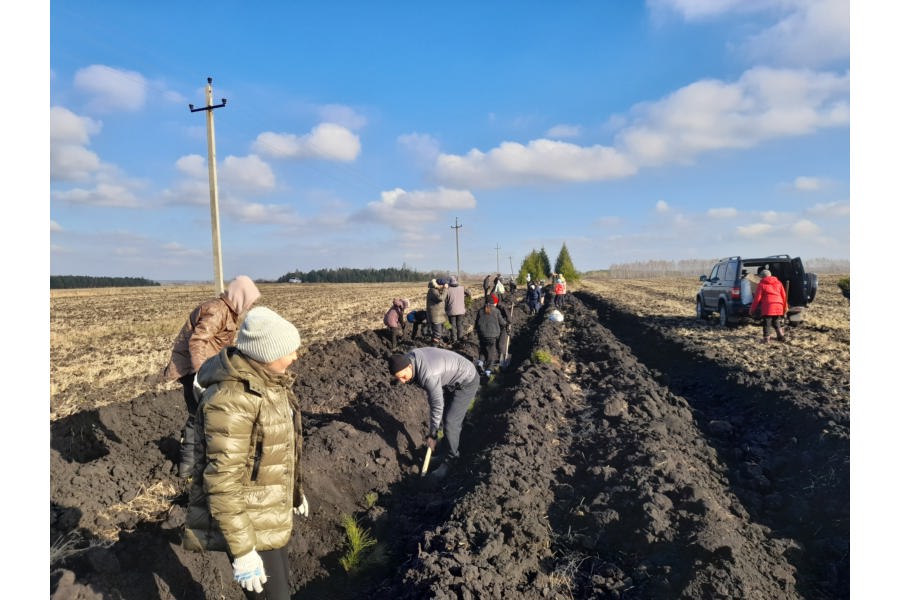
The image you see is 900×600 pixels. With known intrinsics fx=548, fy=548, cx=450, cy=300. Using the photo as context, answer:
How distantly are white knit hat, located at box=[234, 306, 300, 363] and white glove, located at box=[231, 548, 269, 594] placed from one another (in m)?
0.91

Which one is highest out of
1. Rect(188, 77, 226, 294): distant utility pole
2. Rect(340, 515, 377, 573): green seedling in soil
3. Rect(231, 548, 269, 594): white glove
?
Rect(188, 77, 226, 294): distant utility pole

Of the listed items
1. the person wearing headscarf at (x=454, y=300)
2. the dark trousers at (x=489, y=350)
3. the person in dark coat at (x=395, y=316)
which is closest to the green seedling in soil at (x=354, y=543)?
the dark trousers at (x=489, y=350)

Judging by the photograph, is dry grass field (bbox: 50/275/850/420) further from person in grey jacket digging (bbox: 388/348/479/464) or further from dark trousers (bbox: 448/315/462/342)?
person in grey jacket digging (bbox: 388/348/479/464)

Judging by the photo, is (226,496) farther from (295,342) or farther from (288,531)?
(295,342)

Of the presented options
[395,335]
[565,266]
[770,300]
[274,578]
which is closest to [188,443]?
[274,578]

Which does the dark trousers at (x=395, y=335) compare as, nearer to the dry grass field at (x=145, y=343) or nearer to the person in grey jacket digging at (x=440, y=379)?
the dry grass field at (x=145, y=343)

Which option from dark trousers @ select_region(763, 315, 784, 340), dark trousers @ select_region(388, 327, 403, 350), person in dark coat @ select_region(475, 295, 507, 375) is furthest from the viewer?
dark trousers @ select_region(388, 327, 403, 350)

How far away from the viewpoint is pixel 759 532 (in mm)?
4141

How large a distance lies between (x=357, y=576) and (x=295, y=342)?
2.38 meters

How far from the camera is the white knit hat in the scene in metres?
2.54

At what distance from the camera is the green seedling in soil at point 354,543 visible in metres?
4.15

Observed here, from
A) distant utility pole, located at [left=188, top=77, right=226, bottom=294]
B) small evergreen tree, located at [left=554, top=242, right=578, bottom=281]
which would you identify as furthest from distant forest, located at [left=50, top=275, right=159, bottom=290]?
distant utility pole, located at [left=188, top=77, right=226, bottom=294]

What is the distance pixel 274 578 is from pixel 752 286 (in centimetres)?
1422

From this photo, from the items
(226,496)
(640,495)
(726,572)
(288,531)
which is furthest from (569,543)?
(226,496)
